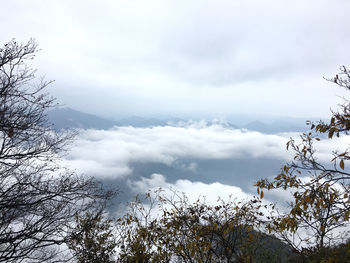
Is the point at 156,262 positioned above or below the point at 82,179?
below

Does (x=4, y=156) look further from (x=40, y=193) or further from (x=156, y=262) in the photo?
(x=156, y=262)

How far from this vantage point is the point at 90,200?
11.0 metres

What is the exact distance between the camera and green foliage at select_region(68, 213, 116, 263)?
9.74m

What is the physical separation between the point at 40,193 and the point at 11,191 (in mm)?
1144

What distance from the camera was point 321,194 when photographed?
3.64m

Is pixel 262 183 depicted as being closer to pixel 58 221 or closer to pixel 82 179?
pixel 82 179

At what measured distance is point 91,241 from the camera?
10070 mm

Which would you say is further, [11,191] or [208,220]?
[11,191]

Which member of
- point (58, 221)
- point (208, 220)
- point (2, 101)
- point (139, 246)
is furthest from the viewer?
point (58, 221)

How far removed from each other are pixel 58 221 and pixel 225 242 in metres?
7.25

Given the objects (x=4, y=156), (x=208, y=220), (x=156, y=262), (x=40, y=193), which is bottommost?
(x=156, y=262)

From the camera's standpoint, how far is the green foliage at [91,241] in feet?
32.0

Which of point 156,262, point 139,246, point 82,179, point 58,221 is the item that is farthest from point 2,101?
point 156,262

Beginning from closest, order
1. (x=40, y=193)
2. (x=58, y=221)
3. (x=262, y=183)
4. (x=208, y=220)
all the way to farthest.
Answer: (x=262, y=183)
(x=208, y=220)
(x=40, y=193)
(x=58, y=221)
